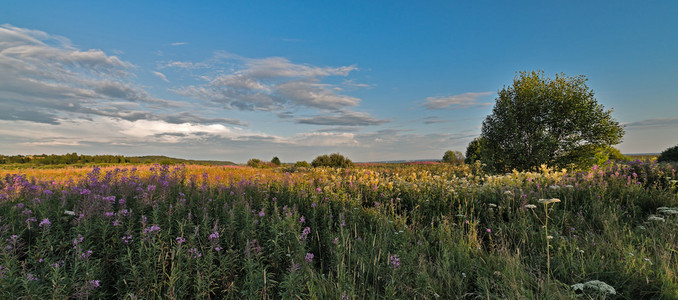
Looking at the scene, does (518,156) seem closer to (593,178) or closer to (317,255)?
(593,178)

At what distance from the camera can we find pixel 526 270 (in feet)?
12.1

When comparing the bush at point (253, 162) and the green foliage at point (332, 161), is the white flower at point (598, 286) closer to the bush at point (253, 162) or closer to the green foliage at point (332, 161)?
the green foliage at point (332, 161)

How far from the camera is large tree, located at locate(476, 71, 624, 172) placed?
48.8 feet

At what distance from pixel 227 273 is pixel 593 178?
911cm

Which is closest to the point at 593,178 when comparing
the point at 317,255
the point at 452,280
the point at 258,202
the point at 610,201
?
the point at 610,201

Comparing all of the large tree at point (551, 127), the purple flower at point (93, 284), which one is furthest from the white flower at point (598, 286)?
the large tree at point (551, 127)

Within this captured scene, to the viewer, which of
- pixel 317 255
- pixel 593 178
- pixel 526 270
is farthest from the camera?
pixel 593 178

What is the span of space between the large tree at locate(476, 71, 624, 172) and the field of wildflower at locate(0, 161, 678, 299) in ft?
28.5

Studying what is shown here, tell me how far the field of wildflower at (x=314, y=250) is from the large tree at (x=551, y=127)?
869 centimetres

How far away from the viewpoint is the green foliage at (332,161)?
24484 millimetres

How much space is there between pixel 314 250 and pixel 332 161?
67.0 ft

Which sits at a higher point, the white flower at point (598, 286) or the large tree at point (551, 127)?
the large tree at point (551, 127)

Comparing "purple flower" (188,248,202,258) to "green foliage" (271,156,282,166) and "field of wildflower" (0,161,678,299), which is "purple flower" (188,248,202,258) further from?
"green foliage" (271,156,282,166)

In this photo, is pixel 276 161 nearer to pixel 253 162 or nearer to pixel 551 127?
pixel 253 162
